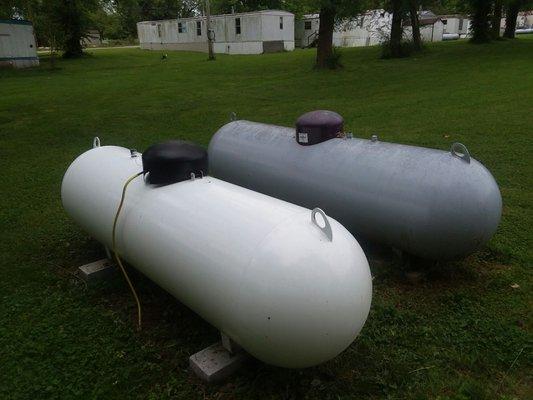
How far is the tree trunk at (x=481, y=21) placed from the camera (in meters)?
25.1

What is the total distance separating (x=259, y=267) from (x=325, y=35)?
55.6 ft

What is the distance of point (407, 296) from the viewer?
3973mm

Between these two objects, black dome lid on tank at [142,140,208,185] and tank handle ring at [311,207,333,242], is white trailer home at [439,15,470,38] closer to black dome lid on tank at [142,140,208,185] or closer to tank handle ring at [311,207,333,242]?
black dome lid on tank at [142,140,208,185]

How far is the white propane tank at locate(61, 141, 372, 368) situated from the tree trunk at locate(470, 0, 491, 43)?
26722 millimetres

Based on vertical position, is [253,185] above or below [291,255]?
below

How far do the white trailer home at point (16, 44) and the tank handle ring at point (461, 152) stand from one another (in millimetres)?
24428

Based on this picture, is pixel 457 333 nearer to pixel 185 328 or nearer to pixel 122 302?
pixel 185 328

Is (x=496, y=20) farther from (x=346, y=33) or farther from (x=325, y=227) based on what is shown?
(x=325, y=227)

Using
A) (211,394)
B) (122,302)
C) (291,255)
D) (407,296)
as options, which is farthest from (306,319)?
(122,302)

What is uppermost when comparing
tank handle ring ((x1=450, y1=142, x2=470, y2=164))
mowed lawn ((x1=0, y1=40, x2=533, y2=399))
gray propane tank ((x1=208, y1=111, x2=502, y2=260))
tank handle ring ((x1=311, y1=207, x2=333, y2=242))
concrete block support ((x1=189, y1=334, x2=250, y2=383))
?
tank handle ring ((x1=450, y1=142, x2=470, y2=164))

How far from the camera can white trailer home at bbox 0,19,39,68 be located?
22.6 metres

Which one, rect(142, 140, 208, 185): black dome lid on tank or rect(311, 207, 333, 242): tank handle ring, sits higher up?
rect(142, 140, 208, 185): black dome lid on tank

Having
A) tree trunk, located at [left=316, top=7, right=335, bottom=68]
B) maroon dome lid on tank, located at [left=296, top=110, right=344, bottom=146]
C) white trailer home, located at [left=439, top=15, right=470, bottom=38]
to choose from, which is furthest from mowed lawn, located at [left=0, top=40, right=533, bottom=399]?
white trailer home, located at [left=439, top=15, right=470, bottom=38]

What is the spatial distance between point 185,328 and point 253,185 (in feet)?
6.85
